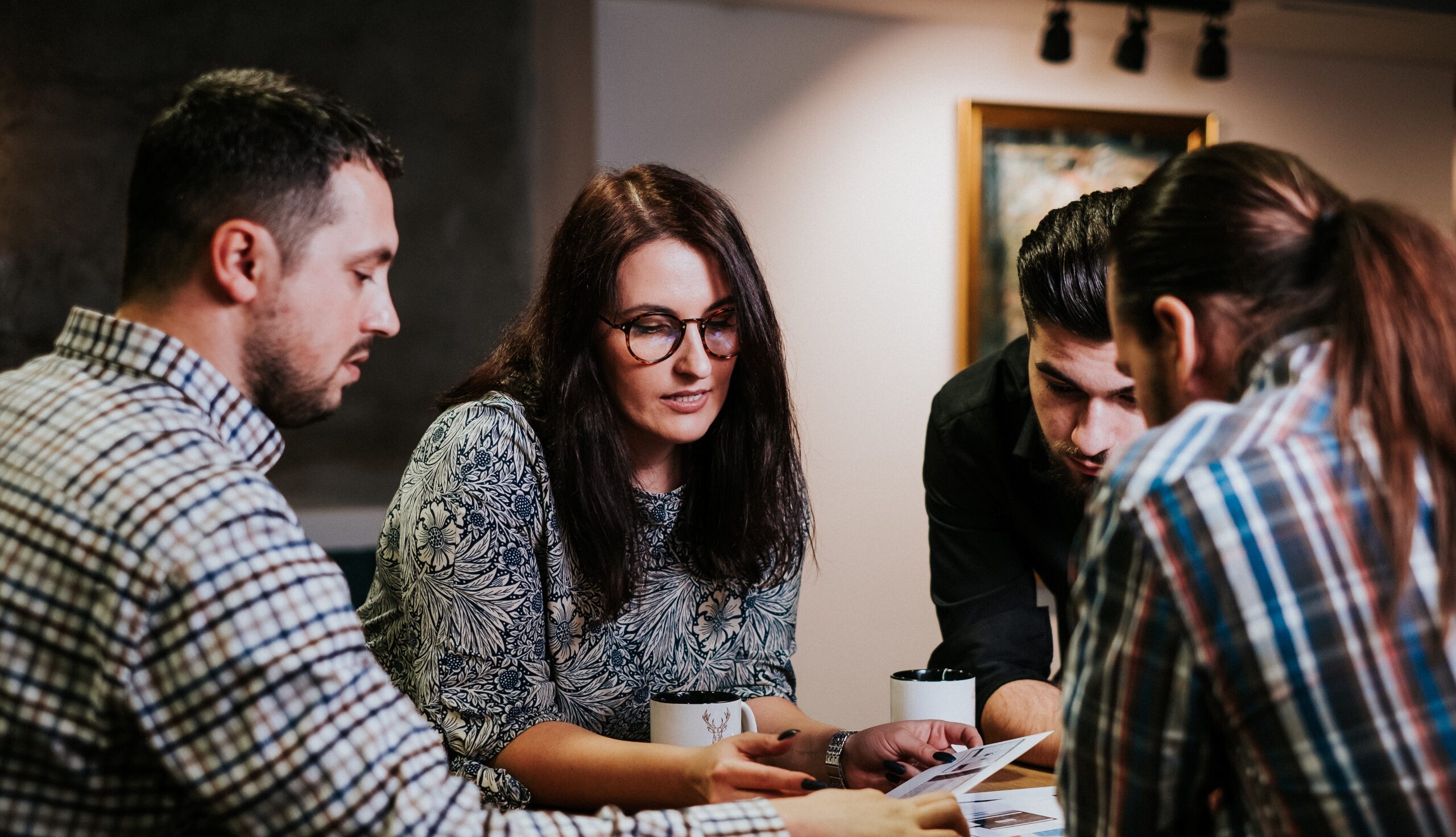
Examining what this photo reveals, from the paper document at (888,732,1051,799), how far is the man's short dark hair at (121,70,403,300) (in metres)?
0.87

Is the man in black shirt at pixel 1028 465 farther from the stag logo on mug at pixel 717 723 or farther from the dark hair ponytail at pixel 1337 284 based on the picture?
the dark hair ponytail at pixel 1337 284

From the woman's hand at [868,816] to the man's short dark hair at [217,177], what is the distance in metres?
0.71

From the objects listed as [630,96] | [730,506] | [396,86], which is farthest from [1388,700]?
[396,86]

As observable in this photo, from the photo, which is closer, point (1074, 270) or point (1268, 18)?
point (1074, 270)

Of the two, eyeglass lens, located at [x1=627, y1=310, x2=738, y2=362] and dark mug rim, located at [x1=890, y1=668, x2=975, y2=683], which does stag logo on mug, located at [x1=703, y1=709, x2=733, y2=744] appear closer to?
dark mug rim, located at [x1=890, y1=668, x2=975, y2=683]

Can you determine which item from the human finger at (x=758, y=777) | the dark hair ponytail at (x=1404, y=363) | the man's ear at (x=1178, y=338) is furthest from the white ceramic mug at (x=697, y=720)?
the dark hair ponytail at (x=1404, y=363)

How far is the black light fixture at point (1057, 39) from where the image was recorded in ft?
12.4

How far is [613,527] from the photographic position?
5.92ft

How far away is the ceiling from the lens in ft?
12.5

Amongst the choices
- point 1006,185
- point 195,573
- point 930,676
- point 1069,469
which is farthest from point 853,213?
point 195,573

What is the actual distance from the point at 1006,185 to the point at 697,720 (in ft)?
9.45

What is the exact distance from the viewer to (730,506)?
76.4 inches

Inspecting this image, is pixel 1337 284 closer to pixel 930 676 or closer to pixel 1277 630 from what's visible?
pixel 1277 630

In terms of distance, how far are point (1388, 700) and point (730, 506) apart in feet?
3.89
